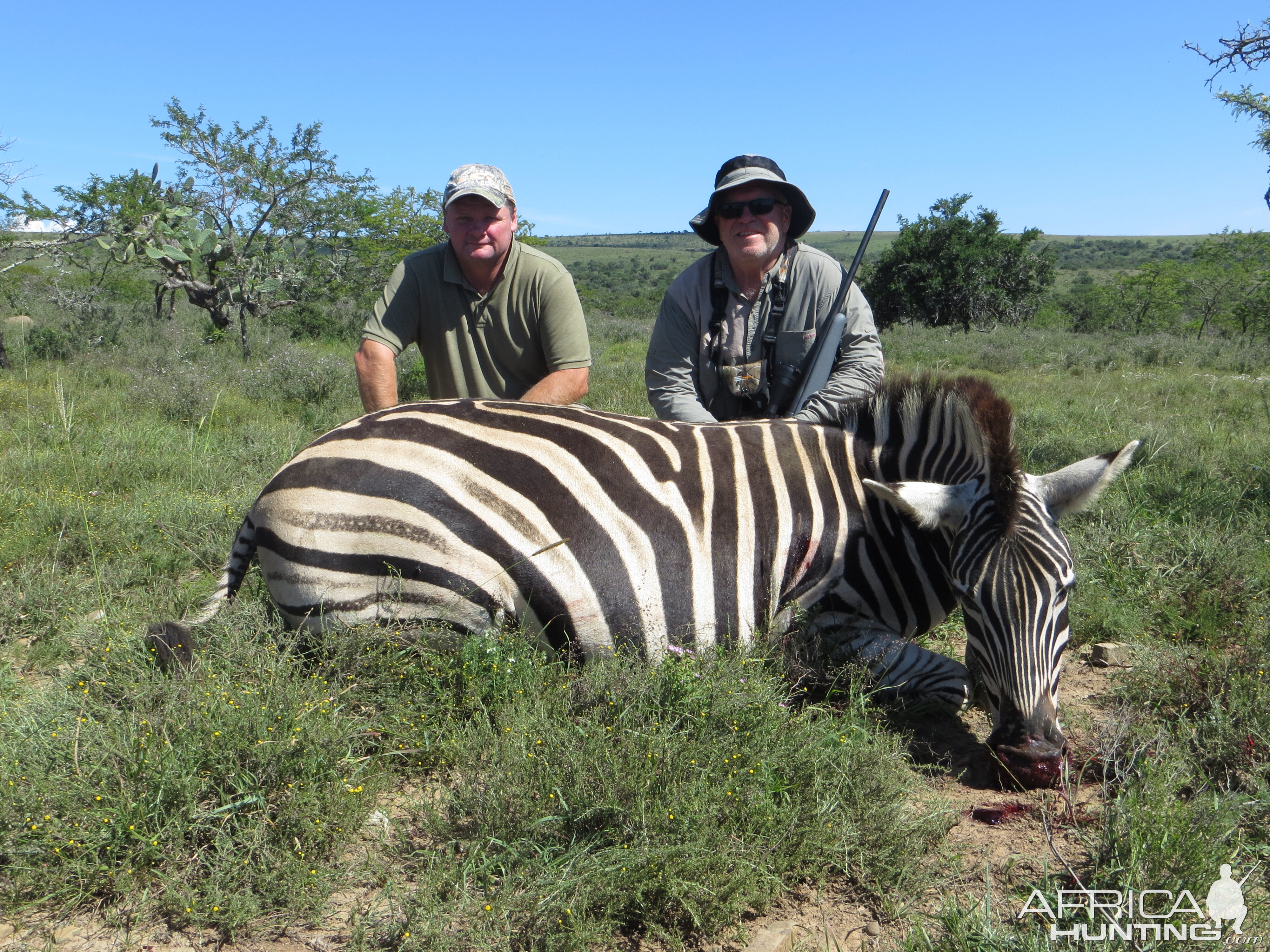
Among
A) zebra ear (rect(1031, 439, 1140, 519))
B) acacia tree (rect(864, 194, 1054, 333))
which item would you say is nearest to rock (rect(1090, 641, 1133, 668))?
zebra ear (rect(1031, 439, 1140, 519))

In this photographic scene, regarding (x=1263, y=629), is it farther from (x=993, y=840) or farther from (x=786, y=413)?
(x=786, y=413)

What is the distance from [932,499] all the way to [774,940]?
4.87 feet

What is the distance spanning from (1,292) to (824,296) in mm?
14839

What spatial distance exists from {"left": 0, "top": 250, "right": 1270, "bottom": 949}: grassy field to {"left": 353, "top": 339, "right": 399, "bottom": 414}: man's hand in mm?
1113

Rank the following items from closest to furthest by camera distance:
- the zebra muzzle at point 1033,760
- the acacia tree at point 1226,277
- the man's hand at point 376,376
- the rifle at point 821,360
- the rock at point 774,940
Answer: the rock at point 774,940 → the zebra muzzle at point 1033,760 → the rifle at point 821,360 → the man's hand at point 376,376 → the acacia tree at point 1226,277

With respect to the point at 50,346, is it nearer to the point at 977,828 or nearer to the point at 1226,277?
the point at 977,828

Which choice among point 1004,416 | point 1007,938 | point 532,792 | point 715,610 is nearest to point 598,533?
point 715,610

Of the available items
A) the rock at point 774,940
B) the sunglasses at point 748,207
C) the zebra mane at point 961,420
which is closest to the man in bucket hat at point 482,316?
the sunglasses at point 748,207

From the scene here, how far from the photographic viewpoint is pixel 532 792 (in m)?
2.32

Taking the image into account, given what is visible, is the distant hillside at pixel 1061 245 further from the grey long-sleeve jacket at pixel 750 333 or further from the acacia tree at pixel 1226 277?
the grey long-sleeve jacket at pixel 750 333

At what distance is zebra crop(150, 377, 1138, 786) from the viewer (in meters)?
2.67

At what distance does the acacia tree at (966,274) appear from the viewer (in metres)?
30.4

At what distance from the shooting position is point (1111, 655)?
12.0 feet

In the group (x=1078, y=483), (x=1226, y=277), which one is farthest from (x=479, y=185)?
(x=1226, y=277)
